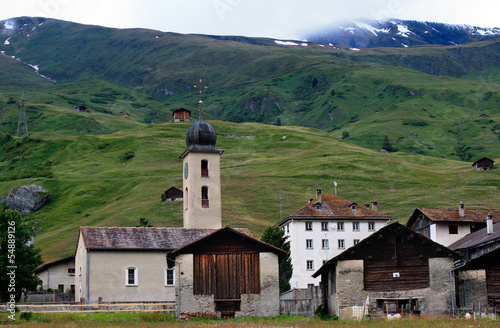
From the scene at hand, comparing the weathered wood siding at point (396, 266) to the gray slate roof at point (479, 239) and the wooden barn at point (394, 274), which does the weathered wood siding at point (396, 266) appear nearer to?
the wooden barn at point (394, 274)

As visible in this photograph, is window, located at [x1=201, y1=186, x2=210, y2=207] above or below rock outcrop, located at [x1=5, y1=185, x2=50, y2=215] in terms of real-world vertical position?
below

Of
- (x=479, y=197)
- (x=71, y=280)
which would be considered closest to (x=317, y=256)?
(x=71, y=280)

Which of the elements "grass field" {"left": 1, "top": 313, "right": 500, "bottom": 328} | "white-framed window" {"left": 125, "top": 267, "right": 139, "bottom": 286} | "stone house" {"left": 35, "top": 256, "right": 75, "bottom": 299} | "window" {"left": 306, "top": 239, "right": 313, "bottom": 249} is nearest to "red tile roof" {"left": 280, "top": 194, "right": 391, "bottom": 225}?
"window" {"left": 306, "top": 239, "right": 313, "bottom": 249}

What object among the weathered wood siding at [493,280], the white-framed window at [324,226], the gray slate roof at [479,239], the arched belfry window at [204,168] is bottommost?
the weathered wood siding at [493,280]

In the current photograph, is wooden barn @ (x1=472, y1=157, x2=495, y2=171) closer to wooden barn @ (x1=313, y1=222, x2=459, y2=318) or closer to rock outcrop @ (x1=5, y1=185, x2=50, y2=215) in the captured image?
rock outcrop @ (x1=5, y1=185, x2=50, y2=215)

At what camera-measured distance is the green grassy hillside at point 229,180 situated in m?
108

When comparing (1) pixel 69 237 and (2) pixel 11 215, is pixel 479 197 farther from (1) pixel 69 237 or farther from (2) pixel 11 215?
(2) pixel 11 215

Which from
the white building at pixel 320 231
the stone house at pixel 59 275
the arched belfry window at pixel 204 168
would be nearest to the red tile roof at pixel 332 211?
the white building at pixel 320 231

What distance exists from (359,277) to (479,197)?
247 ft

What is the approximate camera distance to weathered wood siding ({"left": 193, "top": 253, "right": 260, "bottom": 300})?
159ft

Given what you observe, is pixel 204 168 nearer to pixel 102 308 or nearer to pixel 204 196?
pixel 204 196

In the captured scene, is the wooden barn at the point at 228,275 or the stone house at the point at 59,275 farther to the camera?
the stone house at the point at 59,275

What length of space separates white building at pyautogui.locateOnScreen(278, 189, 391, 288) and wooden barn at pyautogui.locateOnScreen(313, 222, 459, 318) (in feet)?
112

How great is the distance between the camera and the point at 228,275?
1924 inches
